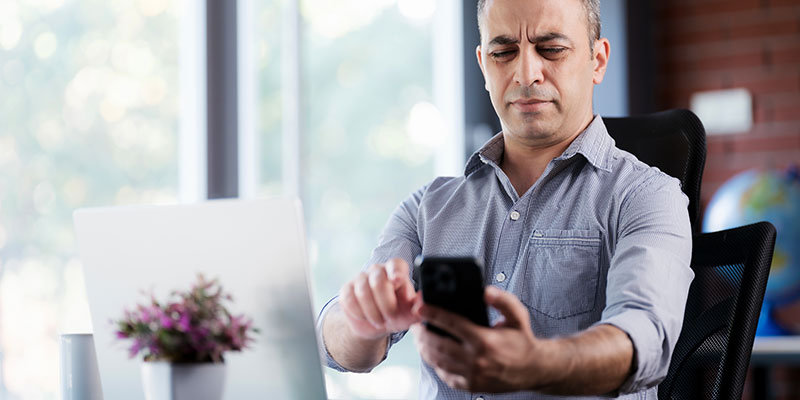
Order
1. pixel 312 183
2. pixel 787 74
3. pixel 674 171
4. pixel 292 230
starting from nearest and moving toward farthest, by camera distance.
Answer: pixel 292 230, pixel 674 171, pixel 312 183, pixel 787 74

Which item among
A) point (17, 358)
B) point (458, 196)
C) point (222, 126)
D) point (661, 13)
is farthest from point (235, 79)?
point (661, 13)

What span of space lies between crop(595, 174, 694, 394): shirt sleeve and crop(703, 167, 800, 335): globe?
6.37 feet

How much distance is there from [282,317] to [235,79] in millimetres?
1617

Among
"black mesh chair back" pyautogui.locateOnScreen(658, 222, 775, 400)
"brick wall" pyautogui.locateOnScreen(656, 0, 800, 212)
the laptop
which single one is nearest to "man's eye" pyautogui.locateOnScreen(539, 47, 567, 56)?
"black mesh chair back" pyautogui.locateOnScreen(658, 222, 775, 400)

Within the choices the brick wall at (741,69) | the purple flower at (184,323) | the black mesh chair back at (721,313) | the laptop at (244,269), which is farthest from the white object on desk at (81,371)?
the brick wall at (741,69)

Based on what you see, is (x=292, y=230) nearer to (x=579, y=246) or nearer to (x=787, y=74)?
(x=579, y=246)

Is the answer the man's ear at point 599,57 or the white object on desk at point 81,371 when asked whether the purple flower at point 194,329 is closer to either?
the white object on desk at point 81,371

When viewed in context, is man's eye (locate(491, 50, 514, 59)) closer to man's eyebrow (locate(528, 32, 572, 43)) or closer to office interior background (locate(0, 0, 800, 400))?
man's eyebrow (locate(528, 32, 572, 43))

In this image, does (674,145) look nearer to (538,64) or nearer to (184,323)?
(538,64)

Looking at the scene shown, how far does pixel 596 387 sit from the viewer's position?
94cm

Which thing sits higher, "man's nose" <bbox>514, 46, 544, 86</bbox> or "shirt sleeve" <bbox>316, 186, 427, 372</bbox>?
"man's nose" <bbox>514, 46, 544, 86</bbox>

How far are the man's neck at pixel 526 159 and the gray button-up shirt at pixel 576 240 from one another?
0.03 meters

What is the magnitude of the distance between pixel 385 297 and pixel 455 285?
18 centimetres

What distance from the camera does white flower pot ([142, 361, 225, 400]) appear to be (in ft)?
3.01
